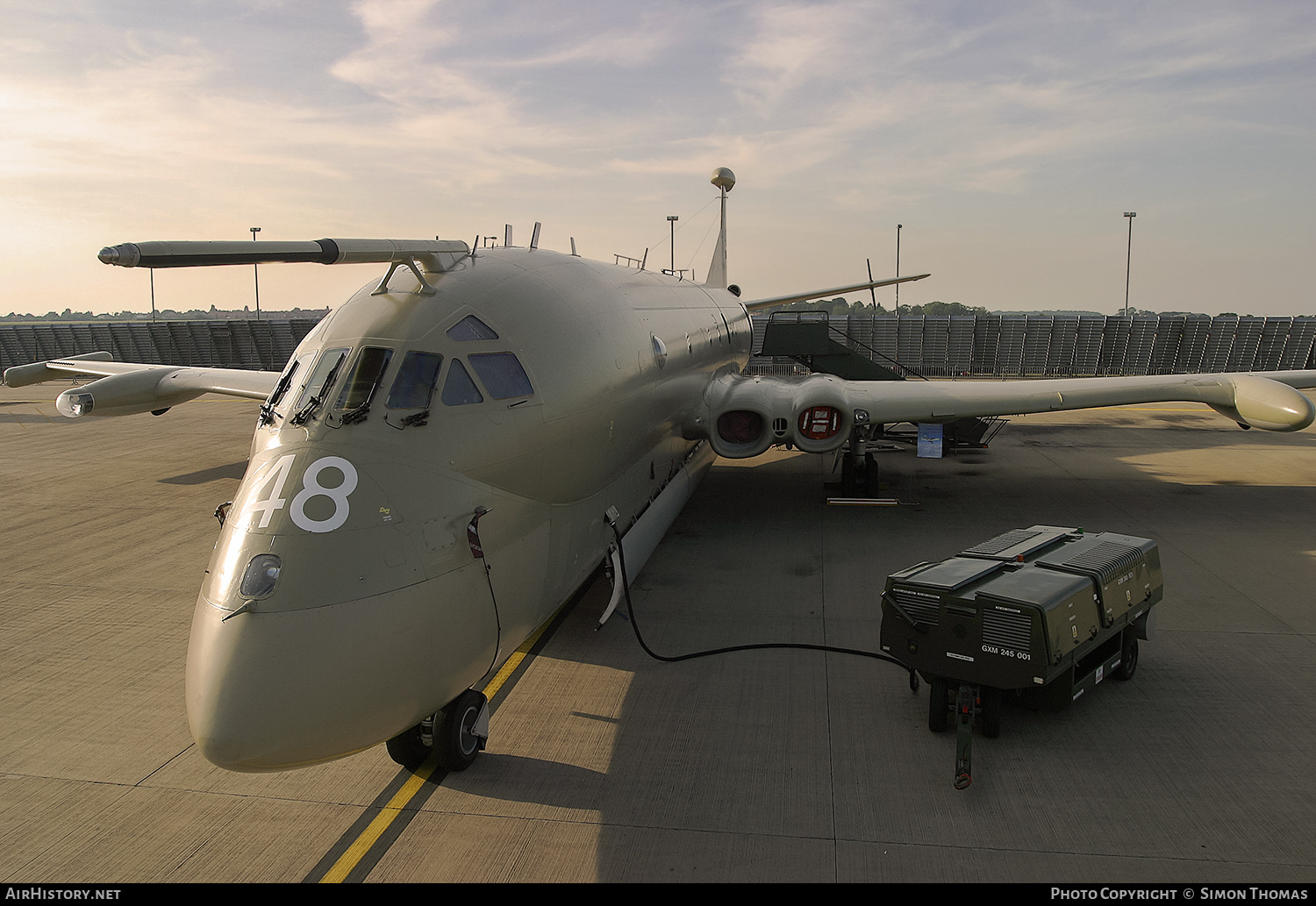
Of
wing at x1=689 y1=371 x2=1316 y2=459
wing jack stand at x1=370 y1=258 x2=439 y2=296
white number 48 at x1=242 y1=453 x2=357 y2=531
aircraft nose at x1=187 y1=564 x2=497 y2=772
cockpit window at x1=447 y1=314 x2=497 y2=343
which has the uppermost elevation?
wing jack stand at x1=370 y1=258 x2=439 y2=296

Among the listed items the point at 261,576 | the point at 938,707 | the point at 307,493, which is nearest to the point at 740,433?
the point at 938,707

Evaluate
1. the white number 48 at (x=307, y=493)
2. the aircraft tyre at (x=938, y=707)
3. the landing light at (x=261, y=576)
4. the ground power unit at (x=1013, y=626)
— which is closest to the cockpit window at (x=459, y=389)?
the white number 48 at (x=307, y=493)

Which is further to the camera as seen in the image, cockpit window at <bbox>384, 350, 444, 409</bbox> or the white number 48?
cockpit window at <bbox>384, 350, 444, 409</bbox>

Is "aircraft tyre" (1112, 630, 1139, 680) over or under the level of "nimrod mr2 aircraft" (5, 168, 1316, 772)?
under

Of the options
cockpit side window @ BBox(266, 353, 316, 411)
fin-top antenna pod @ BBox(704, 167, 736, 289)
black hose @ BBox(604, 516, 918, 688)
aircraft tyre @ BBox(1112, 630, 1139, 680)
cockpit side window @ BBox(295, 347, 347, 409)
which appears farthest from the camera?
fin-top antenna pod @ BBox(704, 167, 736, 289)

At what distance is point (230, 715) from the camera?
3.97 meters

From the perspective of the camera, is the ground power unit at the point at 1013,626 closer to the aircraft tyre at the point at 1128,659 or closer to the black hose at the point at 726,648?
the aircraft tyre at the point at 1128,659

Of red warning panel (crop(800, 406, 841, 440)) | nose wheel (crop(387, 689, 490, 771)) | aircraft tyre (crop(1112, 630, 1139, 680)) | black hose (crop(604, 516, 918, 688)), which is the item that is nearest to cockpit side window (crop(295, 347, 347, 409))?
nose wheel (crop(387, 689, 490, 771))

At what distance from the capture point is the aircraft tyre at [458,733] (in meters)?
5.73

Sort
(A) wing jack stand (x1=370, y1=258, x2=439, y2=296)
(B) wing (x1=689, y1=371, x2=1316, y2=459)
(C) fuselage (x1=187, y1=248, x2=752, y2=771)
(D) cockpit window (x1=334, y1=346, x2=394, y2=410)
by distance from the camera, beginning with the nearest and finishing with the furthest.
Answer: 1. (C) fuselage (x1=187, y1=248, x2=752, y2=771)
2. (D) cockpit window (x1=334, y1=346, x2=394, y2=410)
3. (A) wing jack stand (x1=370, y1=258, x2=439, y2=296)
4. (B) wing (x1=689, y1=371, x2=1316, y2=459)

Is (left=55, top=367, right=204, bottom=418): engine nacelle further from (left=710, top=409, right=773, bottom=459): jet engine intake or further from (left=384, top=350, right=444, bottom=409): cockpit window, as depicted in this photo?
(left=384, top=350, right=444, bottom=409): cockpit window

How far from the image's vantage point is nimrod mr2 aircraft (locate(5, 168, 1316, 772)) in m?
4.15

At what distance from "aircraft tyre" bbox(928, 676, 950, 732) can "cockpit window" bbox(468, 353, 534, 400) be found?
3.76 meters

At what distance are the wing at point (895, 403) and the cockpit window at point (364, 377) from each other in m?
6.62
